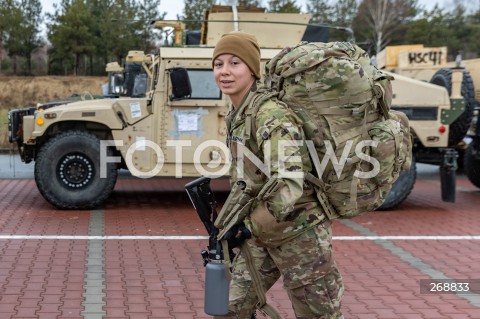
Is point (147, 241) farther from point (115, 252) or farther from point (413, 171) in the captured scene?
point (413, 171)

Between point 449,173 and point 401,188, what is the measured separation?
2.23ft

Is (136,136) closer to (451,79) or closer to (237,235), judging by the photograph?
(451,79)

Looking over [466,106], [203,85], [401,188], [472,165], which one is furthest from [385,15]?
[203,85]

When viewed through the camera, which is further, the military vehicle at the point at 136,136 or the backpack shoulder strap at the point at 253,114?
the military vehicle at the point at 136,136

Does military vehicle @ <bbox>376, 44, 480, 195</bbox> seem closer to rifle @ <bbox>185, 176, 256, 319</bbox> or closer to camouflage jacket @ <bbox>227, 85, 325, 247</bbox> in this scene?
camouflage jacket @ <bbox>227, 85, 325, 247</bbox>

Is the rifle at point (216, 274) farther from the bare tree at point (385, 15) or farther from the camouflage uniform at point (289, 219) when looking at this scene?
the bare tree at point (385, 15)

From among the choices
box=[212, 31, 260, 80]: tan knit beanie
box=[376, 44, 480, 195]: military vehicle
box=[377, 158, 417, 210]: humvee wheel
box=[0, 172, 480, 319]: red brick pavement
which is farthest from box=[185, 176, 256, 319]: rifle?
box=[376, 44, 480, 195]: military vehicle

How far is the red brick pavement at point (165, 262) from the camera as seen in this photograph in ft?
17.2

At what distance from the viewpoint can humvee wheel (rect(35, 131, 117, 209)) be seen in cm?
892

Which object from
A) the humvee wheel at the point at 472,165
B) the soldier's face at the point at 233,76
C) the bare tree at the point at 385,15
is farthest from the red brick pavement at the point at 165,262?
the bare tree at the point at 385,15

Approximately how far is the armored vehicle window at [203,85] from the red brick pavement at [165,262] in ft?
4.91

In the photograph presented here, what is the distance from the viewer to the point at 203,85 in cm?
905

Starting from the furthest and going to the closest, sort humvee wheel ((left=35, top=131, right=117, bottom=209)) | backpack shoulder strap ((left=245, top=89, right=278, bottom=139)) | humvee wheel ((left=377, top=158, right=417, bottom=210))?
1. humvee wheel ((left=377, top=158, right=417, bottom=210))
2. humvee wheel ((left=35, top=131, right=117, bottom=209))
3. backpack shoulder strap ((left=245, top=89, right=278, bottom=139))

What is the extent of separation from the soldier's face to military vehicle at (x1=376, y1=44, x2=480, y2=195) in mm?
6499
